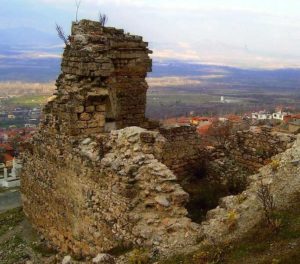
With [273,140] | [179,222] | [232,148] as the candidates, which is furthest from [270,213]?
[232,148]

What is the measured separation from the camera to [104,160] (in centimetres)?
867

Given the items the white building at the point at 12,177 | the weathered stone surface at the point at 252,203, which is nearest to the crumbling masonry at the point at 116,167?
the weathered stone surface at the point at 252,203

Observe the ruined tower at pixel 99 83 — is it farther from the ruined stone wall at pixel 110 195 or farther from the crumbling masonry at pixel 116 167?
the ruined stone wall at pixel 110 195

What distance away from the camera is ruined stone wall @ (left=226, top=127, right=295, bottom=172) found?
11305 millimetres

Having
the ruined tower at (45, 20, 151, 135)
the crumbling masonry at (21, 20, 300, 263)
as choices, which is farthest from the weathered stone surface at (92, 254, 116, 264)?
the ruined tower at (45, 20, 151, 135)

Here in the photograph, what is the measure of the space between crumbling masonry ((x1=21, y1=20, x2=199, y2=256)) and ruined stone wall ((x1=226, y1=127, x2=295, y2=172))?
3.80 feet

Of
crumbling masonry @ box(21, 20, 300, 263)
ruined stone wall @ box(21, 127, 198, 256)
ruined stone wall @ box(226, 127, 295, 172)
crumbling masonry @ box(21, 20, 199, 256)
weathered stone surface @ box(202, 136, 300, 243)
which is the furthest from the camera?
ruined stone wall @ box(226, 127, 295, 172)

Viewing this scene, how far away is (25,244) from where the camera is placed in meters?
11.6

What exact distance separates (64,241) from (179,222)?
3971 mm

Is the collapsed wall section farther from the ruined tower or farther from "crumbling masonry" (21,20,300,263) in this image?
the ruined tower

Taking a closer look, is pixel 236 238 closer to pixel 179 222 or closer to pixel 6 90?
pixel 179 222

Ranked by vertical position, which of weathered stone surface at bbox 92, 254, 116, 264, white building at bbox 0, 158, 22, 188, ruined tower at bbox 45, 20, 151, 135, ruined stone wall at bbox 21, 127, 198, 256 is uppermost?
ruined tower at bbox 45, 20, 151, 135

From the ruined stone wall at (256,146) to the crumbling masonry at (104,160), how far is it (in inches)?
45.6

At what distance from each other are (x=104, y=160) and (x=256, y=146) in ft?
15.5
